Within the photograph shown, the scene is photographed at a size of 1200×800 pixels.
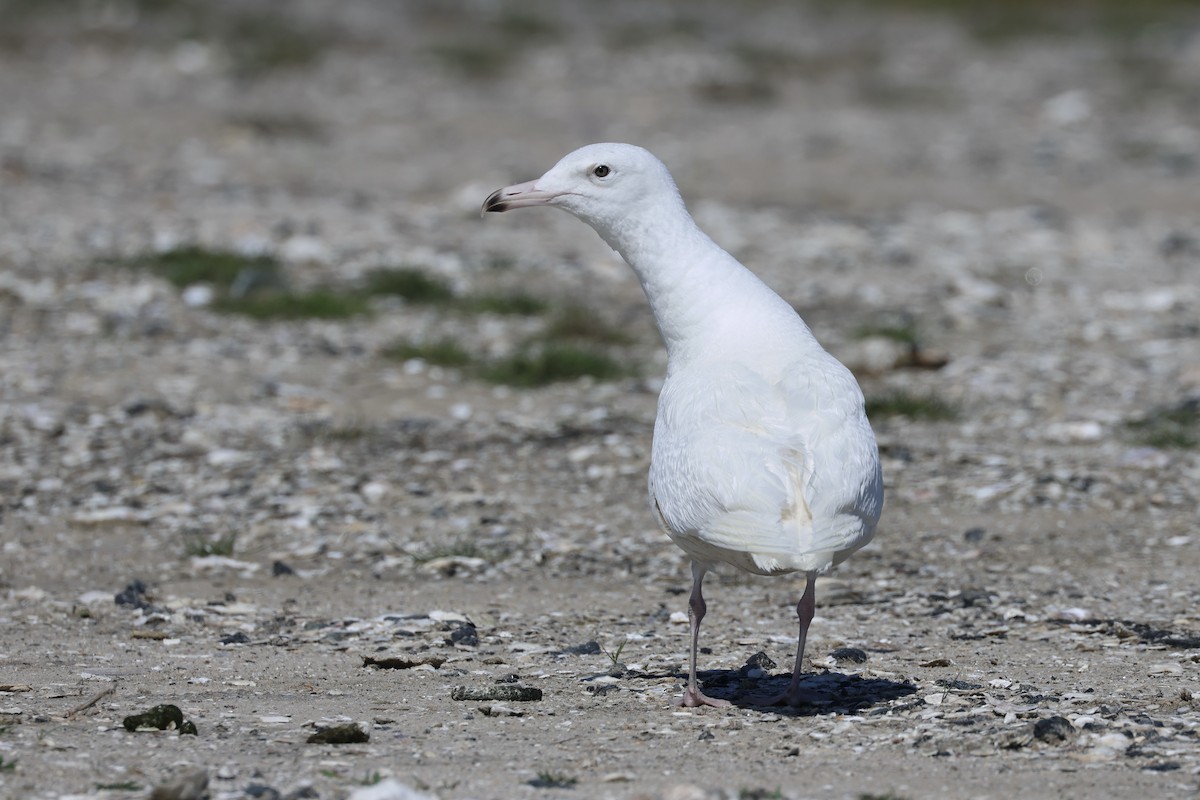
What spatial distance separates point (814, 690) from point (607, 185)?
1889mm

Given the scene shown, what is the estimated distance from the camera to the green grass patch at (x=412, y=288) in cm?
1111

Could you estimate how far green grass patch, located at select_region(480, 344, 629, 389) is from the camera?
9.64m

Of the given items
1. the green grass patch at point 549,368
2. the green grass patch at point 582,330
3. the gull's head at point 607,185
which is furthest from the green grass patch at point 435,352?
the gull's head at point 607,185

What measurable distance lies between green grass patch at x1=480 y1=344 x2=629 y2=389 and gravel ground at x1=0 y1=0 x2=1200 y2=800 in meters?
0.09

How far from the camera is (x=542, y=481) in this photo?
8.10 meters

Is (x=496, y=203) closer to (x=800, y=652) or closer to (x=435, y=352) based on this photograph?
(x=800, y=652)

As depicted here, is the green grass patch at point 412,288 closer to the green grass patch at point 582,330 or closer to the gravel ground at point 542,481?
the gravel ground at point 542,481

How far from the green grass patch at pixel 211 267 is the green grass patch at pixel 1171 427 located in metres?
5.89

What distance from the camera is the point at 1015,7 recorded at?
3366cm

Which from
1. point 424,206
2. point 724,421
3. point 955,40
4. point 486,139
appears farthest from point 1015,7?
point 724,421

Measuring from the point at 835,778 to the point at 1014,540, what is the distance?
3189 mm

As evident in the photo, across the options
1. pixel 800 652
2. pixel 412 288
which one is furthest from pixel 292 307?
pixel 800 652

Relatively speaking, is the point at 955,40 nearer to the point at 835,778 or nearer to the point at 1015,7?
the point at 1015,7

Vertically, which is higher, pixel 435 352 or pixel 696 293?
pixel 696 293
